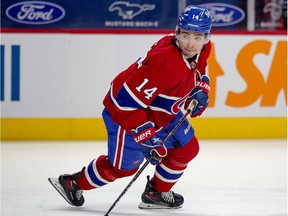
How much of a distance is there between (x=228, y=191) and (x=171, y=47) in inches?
46.8

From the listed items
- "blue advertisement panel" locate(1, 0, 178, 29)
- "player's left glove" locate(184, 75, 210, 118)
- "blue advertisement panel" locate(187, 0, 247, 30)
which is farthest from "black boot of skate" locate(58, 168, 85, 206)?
"blue advertisement panel" locate(187, 0, 247, 30)

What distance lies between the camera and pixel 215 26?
746cm

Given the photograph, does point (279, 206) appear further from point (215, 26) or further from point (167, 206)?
point (215, 26)

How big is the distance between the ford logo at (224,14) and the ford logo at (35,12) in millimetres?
1281

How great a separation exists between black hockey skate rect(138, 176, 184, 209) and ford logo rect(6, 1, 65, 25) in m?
3.31

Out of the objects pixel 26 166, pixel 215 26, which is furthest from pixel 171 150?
pixel 215 26

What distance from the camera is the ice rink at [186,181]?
4289 mm

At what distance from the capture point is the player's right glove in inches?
152

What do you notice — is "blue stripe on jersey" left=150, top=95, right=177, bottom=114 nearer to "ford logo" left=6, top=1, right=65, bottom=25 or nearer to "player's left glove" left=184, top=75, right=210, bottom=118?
"player's left glove" left=184, top=75, right=210, bottom=118

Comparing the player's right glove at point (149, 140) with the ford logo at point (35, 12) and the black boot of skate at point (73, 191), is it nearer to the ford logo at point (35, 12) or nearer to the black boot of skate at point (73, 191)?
the black boot of skate at point (73, 191)

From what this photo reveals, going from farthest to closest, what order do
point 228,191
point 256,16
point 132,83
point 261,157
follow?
point 256,16 < point 261,157 < point 228,191 < point 132,83

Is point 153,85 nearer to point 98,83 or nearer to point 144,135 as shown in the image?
point 144,135

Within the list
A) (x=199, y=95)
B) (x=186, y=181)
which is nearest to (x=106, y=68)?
(x=186, y=181)

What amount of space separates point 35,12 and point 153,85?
12.1 ft
